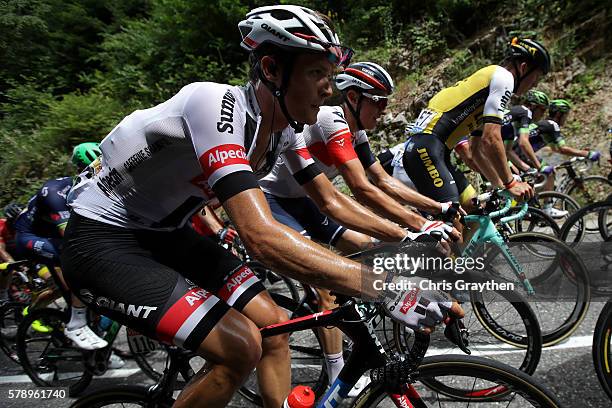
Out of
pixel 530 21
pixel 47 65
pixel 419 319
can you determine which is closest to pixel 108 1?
pixel 47 65

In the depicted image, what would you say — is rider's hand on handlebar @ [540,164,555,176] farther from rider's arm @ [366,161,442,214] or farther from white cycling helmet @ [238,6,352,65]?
white cycling helmet @ [238,6,352,65]

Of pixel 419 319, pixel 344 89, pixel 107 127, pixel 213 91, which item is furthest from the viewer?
pixel 107 127

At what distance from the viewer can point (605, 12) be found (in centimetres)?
846

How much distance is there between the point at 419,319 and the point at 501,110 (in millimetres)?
2931

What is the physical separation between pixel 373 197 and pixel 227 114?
1.47 m

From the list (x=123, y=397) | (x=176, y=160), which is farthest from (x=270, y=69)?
(x=123, y=397)

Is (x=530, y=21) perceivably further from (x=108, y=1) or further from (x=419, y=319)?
(x=108, y=1)

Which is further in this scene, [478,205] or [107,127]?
[107,127]

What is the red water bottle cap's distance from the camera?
5.77ft

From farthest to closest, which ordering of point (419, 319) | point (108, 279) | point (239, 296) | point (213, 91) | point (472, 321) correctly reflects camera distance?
point (472, 321)
point (239, 296)
point (108, 279)
point (213, 91)
point (419, 319)

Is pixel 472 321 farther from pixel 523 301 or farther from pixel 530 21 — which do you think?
pixel 530 21

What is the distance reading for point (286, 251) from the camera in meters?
1.49

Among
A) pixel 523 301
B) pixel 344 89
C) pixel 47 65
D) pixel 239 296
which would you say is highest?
pixel 47 65

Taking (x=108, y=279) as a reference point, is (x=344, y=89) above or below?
above
